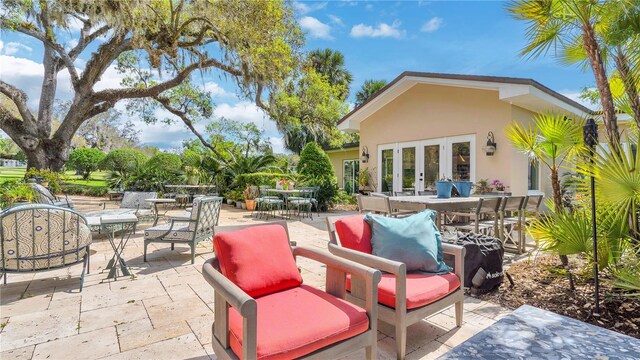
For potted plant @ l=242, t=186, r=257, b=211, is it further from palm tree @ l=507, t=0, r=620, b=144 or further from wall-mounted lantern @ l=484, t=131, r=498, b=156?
palm tree @ l=507, t=0, r=620, b=144

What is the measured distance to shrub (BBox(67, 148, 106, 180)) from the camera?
18.1 m

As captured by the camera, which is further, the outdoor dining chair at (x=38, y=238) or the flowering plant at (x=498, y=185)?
the flowering plant at (x=498, y=185)

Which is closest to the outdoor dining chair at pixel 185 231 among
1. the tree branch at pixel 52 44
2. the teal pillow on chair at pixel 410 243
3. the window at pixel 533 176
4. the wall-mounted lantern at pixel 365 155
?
the teal pillow on chair at pixel 410 243

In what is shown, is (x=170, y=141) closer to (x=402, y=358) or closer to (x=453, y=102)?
(x=453, y=102)

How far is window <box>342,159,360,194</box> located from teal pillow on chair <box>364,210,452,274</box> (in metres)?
12.9

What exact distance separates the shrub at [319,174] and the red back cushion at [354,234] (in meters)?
7.75

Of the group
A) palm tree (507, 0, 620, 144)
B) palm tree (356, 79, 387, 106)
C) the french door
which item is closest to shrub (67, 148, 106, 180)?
palm tree (356, 79, 387, 106)

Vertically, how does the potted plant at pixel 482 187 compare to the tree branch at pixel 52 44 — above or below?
below

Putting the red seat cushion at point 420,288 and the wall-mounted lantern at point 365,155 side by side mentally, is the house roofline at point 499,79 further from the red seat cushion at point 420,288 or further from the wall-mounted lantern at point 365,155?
the red seat cushion at point 420,288

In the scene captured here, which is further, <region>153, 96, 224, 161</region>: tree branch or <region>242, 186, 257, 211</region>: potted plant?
<region>153, 96, 224, 161</region>: tree branch

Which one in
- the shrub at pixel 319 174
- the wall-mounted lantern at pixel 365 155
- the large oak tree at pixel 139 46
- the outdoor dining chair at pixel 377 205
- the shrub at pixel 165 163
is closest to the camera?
the outdoor dining chair at pixel 377 205

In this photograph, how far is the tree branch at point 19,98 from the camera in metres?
9.11

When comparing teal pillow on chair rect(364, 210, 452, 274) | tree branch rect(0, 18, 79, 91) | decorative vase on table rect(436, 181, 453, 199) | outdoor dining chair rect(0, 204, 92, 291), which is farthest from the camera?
tree branch rect(0, 18, 79, 91)

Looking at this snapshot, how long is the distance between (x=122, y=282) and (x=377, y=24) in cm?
1136
